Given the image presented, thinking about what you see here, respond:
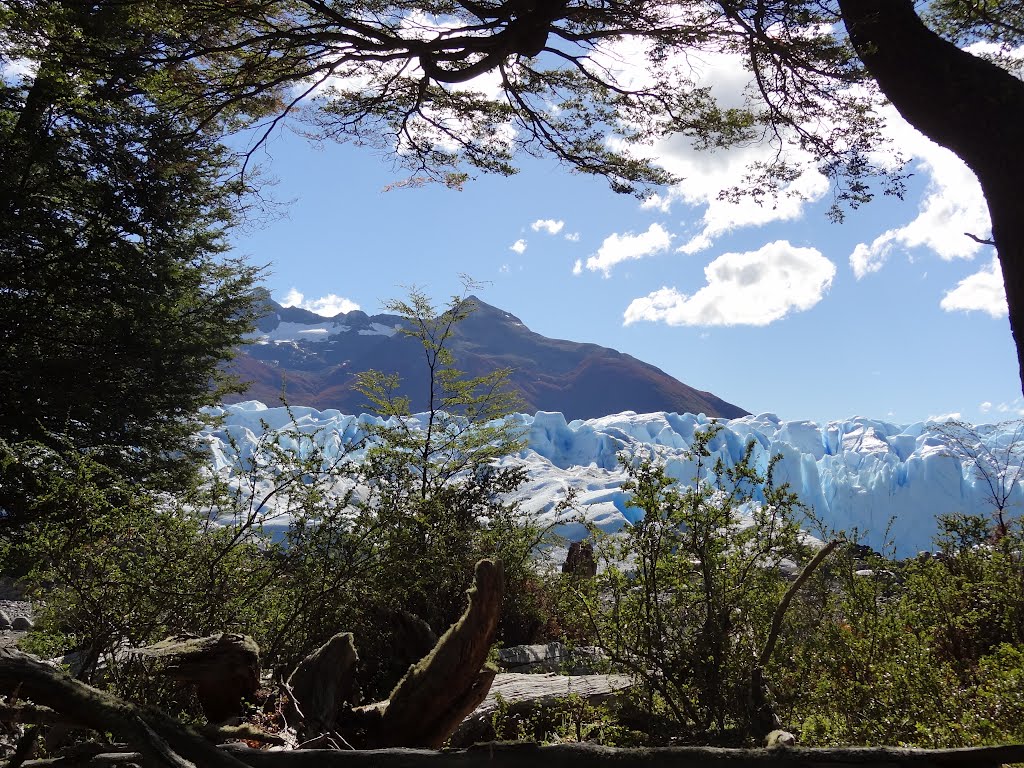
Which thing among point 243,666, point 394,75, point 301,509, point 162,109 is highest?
point 394,75

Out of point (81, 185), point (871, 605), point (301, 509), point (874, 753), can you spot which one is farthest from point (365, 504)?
point (81, 185)

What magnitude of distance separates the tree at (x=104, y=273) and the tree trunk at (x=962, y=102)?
19.7 feet

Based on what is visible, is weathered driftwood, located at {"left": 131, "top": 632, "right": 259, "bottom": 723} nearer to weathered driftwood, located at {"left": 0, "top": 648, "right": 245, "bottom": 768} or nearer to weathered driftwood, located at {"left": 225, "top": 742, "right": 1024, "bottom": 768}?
weathered driftwood, located at {"left": 0, "top": 648, "right": 245, "bottom": 768}

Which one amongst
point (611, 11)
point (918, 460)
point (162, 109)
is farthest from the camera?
point (918, 460)

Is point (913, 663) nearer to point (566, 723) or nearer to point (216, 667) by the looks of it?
point (566, 723)

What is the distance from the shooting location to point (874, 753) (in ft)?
4.97

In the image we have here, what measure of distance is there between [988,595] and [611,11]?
534cm

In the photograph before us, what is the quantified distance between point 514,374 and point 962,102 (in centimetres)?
3651

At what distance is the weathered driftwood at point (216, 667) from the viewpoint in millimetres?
3160

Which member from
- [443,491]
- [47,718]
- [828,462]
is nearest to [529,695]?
[47,718]

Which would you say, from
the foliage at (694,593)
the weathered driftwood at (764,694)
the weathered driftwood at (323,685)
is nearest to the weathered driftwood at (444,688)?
the weathered driftwood at (323,685)

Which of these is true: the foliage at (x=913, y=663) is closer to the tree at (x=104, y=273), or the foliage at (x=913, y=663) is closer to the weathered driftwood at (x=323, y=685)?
the weathered driftwood at (x=323, y=685)

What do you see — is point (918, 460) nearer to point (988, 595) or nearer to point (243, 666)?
point (988, 595)

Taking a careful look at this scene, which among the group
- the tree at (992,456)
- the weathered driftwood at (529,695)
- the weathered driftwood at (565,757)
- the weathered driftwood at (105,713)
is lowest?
the weathered driftwood at (529,695)
